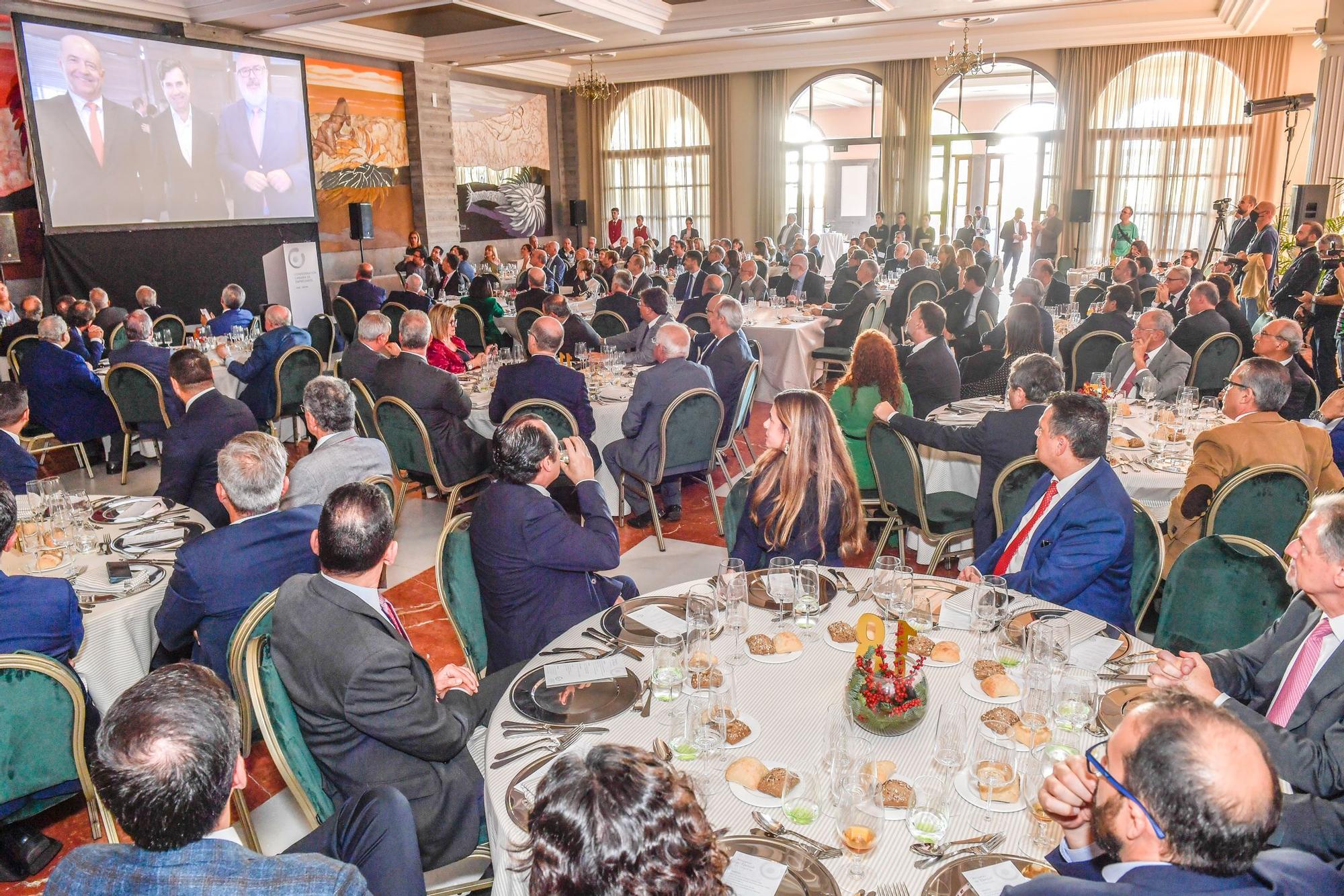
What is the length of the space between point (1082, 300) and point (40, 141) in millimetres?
11406

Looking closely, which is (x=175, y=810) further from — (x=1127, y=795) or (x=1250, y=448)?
(x=1250, y=448)

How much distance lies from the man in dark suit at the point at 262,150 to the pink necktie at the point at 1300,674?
13.0 metres

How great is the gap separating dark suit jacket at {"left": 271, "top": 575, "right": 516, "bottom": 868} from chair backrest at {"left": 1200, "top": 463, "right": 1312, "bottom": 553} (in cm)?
291

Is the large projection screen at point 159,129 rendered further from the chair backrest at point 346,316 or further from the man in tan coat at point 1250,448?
the man in tan coat at point 1250,448

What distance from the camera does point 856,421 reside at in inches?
193

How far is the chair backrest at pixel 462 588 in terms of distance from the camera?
295cm

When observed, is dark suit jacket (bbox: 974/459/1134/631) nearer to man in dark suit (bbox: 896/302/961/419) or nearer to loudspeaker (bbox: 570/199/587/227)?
man in dark suit (bbox: 896/302/961/419)

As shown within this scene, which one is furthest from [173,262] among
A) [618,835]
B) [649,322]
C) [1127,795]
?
[1127,795]

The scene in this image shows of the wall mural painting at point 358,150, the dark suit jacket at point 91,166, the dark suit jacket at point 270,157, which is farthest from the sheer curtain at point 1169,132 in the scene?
the dark suit jacket at point 91,166

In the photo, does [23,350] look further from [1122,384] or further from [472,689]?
[1122,384]

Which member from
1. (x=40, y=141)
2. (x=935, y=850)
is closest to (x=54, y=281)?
(x=40, y=141)

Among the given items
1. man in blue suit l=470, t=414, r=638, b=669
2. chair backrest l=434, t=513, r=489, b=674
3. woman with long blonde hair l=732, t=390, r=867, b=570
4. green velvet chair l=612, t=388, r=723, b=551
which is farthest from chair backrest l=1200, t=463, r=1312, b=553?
chair backrest l=434, t=513, r=489, b=674

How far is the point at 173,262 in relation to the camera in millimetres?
11484

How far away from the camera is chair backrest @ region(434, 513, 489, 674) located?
2953mm
